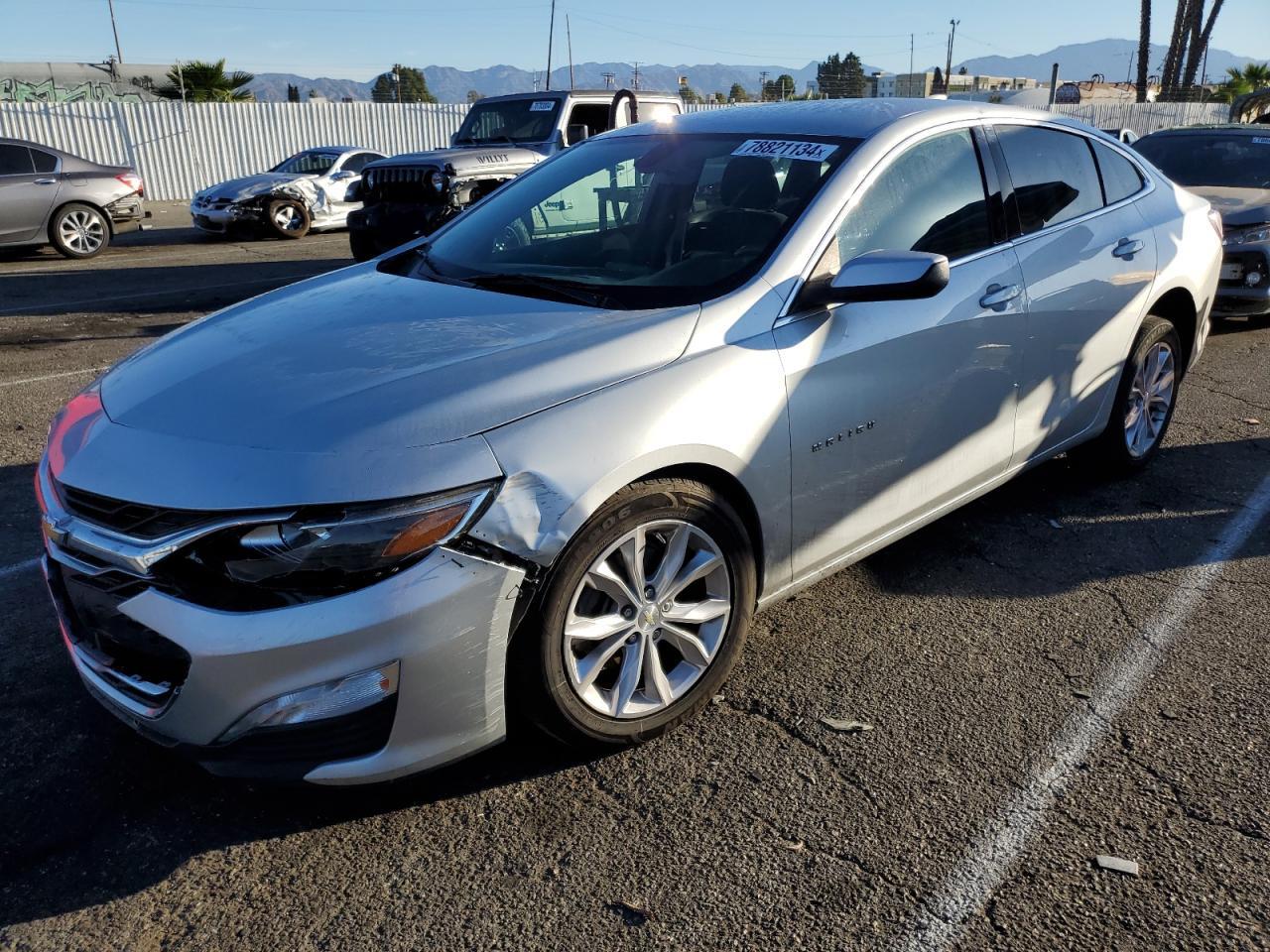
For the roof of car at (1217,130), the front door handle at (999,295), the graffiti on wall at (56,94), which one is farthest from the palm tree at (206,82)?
the front door handle at (999,295)

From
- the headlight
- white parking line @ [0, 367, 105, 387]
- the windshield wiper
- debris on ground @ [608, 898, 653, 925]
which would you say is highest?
the windshield wiper

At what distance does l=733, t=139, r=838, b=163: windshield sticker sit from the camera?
137 inches

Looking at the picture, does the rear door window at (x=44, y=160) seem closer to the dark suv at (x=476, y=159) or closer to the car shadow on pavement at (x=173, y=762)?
the dark suv at (x=476, y=159)

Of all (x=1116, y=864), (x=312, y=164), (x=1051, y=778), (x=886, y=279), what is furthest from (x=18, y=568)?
(x=312, y=164)

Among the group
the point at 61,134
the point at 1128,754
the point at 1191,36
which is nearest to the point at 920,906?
the point at 1128,754

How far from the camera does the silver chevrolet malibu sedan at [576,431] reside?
92.4 inches

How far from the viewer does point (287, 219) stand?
16.5m

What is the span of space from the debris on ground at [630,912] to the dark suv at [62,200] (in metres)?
13.8

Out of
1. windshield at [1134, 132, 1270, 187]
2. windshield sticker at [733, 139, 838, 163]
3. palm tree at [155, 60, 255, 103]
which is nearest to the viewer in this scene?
windshield sticker at [733, 139, 838, 163]

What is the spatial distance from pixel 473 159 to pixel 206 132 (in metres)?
16.1

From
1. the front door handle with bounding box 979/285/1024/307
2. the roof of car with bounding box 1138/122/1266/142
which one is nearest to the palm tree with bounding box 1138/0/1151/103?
the roof of car with bounding box 1138/122/1266/142

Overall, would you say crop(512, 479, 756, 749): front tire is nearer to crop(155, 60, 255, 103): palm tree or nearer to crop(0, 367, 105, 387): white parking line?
crop(0, 367, 105, 387): white parking line

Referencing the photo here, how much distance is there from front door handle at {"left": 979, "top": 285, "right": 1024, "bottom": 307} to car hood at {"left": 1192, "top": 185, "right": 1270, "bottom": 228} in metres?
5.51

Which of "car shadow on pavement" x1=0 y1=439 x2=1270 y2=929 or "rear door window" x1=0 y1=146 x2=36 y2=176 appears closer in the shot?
"car shadow on pavement" x1=0 y1=439 x2=1270 y2=929
